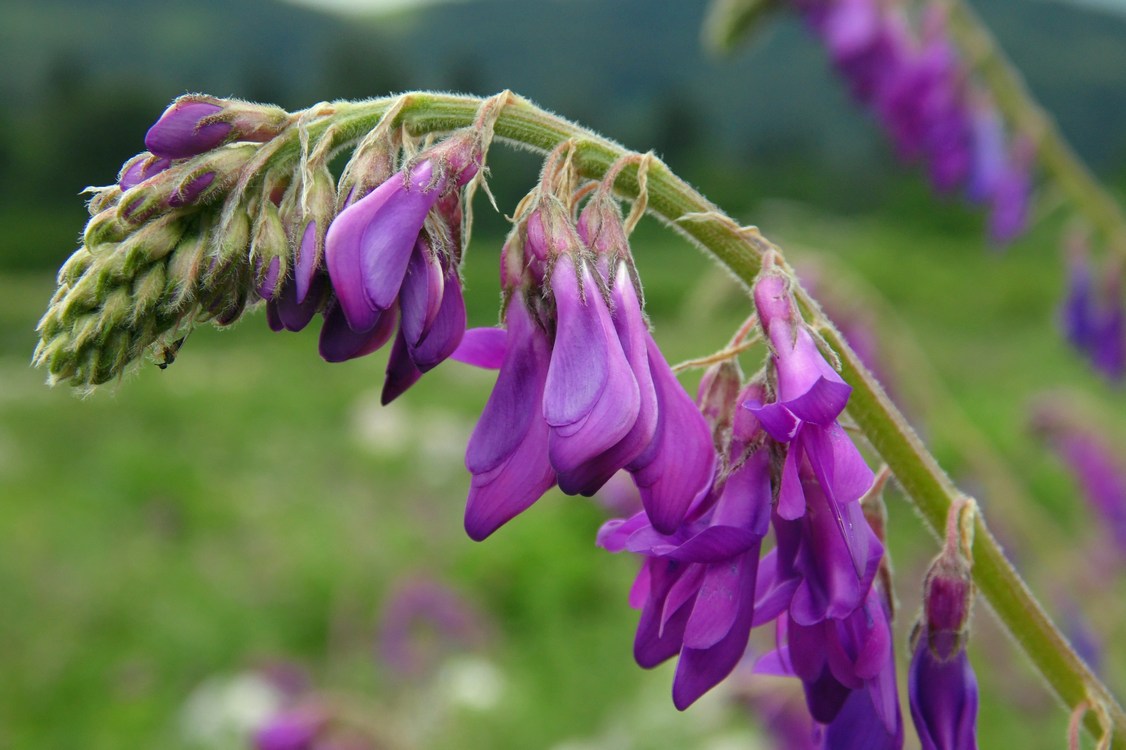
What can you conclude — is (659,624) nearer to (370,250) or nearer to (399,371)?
(399,371)

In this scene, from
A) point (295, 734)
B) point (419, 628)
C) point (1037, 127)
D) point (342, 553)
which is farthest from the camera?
point (342, 553)

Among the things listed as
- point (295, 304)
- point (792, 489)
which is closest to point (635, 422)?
point (792, 489)

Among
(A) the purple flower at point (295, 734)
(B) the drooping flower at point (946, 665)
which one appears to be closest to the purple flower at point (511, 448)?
(B) the drooping flower at point (946, 665)

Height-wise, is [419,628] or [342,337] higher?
[342,337]

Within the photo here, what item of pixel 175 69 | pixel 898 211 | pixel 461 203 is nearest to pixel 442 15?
pixel 175 69

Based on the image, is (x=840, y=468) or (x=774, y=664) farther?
(x=774, y=664)

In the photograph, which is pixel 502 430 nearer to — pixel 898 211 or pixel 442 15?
pixel 898 211

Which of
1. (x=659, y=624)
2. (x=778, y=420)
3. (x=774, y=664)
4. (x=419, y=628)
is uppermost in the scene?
(x=778, y=420)

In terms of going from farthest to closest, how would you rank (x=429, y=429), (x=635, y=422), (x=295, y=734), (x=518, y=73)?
(x=518, y=73) → (x=429, y=429) → (x=295, y=734) → (x=635, y=422)

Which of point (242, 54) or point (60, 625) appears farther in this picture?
point (242, 54)
